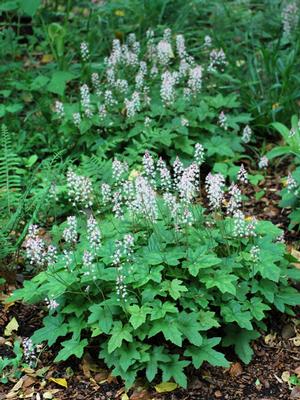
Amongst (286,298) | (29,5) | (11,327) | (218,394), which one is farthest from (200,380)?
(29,5)

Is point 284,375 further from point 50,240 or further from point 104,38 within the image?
point 104,38

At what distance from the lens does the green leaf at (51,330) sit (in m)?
3.89

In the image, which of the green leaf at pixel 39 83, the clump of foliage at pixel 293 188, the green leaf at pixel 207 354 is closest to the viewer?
the green leaf at pixel 207 354

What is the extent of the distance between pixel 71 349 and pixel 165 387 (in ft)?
1.91

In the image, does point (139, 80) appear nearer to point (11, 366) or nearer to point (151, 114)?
point (151, 114)

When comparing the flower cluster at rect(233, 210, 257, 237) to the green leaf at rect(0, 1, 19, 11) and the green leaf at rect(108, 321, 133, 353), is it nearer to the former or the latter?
the green leaf at rect(108, 321, 133, 353)

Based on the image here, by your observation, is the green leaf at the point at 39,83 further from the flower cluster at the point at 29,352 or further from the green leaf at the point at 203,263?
the green leaf at the point at 203,263

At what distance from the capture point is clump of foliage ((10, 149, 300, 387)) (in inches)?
146

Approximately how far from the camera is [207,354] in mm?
3727

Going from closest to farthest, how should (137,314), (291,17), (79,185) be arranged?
1. (137,314)
2. (79,185)
3. (291,17)

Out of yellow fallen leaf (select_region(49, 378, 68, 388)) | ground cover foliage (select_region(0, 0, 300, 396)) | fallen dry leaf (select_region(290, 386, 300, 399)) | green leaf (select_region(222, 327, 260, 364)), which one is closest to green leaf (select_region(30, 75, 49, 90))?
ground cover foliage (select_region(0, 0, 300, 396))

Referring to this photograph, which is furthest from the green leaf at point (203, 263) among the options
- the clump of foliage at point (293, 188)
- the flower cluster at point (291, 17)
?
the flower cluster at point (291, 17)

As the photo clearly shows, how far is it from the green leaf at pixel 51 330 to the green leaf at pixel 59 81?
2540 millimetres

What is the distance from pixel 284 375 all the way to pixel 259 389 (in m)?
0.20
